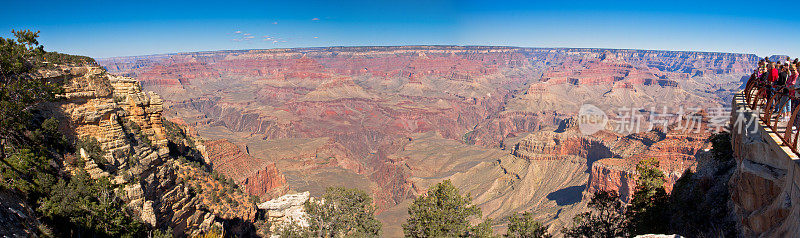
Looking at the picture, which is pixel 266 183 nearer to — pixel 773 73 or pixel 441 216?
pixel 441 216

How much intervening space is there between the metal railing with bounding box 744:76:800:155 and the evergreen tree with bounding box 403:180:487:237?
1304 cm

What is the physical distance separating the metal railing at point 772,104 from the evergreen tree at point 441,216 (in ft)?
42.8

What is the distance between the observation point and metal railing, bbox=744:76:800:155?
9133 mm

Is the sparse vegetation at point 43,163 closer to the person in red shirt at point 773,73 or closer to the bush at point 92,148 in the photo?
the bush at point 92,148

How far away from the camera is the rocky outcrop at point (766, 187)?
8398 millimetres

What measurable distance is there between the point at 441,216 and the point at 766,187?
13348mm

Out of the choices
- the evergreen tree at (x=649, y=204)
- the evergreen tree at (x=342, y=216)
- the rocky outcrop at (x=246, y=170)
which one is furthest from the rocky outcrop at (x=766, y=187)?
the rocky outcrop at (x=246, y=170)

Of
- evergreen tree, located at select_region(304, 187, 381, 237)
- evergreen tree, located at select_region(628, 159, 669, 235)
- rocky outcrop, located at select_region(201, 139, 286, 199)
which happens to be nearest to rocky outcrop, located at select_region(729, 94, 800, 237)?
evergreen tree, located at select_region(628, 159, 669, 235)

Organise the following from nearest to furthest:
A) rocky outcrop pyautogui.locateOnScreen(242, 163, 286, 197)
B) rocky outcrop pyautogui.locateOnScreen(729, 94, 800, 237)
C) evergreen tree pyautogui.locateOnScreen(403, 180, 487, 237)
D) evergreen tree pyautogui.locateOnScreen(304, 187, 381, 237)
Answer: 1. rocky outcrop pyautogui.locateOnScreen(729, 94, 800, 237)
2. evergreen tree pyautogui.locateOnScreen(403, 180, 487, 237)
3. evergreen tree pyautogui.locateOnScreen(304, 187, 381, 237)
4. rocky outcrop pyautogui.locateOnScreen(242, 163, 286, 197)

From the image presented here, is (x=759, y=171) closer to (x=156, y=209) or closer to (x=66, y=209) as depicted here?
(x=66, y=209)

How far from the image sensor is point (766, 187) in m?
10.2

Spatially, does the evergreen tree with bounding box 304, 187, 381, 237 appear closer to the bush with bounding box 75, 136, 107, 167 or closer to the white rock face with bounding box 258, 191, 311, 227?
the white rock face with bounding box 258, 191, 311, 227

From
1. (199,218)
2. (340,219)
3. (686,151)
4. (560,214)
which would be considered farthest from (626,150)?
(199,218)

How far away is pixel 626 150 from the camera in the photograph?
261 feet
